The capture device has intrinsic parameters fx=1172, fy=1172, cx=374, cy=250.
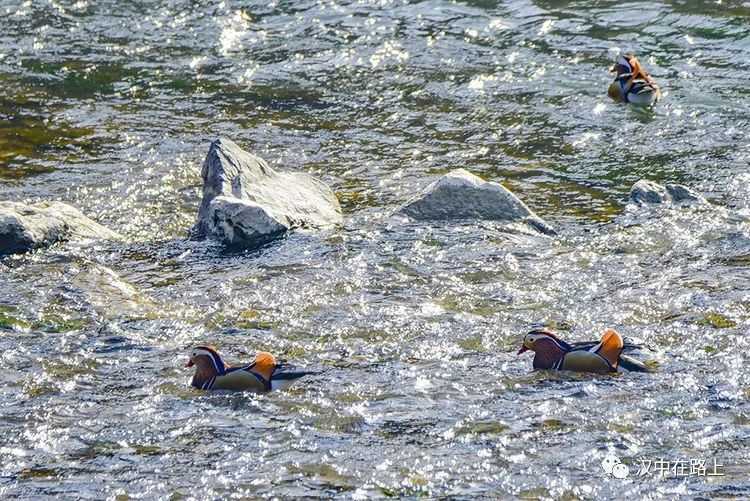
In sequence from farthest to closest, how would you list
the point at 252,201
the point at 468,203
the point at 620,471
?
the point at 468,203
the point at 252,201
the point at 620,471

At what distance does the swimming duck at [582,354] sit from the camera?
844 cm

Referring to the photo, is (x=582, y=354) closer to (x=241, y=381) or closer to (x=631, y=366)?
(x=631, y=366)

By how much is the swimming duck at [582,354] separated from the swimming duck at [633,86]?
23.6 ft

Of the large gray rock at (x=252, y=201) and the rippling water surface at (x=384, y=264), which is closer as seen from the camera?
the rippling water surface at (x=384, y=264)

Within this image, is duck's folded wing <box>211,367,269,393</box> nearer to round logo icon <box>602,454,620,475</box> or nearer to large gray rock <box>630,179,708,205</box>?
round logo icon <box>602,454,620,475</box>

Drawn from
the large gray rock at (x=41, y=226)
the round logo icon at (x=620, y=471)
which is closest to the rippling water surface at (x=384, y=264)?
the round logo icon at (x=620, y=471)

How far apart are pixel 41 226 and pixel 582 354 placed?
230 inches

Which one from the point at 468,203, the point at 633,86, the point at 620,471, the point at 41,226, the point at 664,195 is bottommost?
the point at 620,471

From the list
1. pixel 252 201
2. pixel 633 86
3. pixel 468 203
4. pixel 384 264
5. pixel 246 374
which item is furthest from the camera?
pixel 633 86

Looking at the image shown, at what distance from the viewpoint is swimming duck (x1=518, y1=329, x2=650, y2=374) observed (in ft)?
27.7

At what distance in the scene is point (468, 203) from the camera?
475 inches

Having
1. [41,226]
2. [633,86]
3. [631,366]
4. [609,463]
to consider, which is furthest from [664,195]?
[41,226]

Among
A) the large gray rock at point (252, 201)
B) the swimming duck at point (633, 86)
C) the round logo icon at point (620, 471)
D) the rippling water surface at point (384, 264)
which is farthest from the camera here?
the swimming duck at point (633, 86)

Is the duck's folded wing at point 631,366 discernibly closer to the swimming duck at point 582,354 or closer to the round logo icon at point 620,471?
the swimming duck at point 582,354
